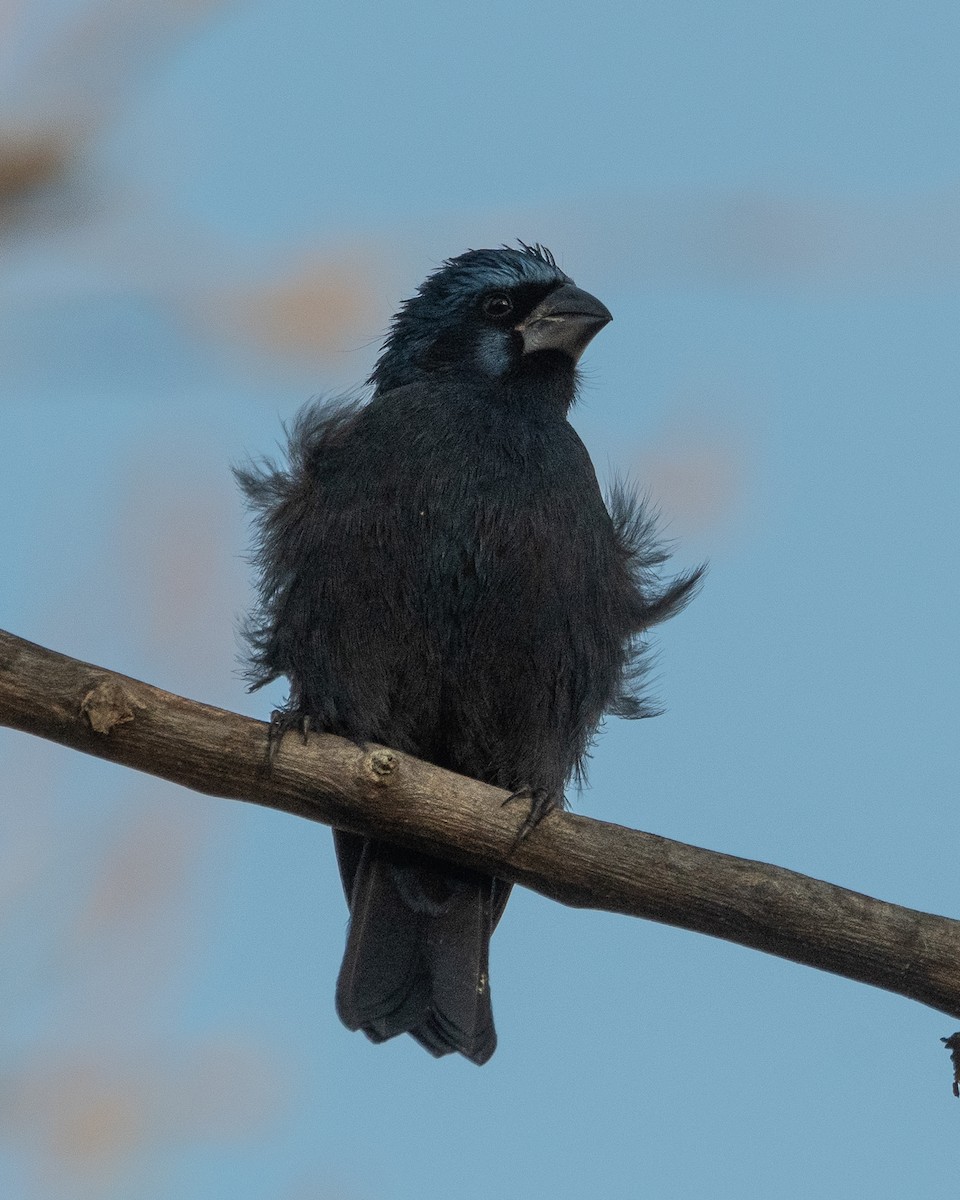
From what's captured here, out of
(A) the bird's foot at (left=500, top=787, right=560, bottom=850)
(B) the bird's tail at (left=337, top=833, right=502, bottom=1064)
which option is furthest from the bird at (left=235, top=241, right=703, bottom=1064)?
(A) the bird's foot at (left=500, top=787, right=560, bottom=850)

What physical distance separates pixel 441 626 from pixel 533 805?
2.96 ft

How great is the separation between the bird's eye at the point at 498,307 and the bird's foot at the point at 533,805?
73.7 inches

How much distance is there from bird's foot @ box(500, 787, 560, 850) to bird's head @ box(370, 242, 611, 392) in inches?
64.1

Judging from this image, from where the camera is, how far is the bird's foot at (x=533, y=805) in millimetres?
4141

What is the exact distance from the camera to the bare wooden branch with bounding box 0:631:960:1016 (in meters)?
3.84

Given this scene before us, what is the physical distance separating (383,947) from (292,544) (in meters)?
1.26

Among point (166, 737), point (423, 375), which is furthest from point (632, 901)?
point (423, 375)

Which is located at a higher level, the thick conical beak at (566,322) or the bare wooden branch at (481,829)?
the thick conical beak at (566,322)

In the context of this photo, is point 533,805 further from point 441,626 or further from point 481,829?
point 441,626

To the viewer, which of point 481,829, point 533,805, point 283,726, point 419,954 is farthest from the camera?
point 419,954

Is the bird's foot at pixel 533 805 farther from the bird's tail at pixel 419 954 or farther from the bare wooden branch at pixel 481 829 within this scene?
the bird's tail at pixel 419 954

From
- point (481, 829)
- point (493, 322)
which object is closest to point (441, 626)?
point (481, 829)

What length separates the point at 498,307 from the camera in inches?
227

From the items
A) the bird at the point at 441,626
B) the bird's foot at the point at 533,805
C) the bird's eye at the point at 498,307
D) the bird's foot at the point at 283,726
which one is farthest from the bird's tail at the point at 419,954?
the bird's eye at the point at 498,307
